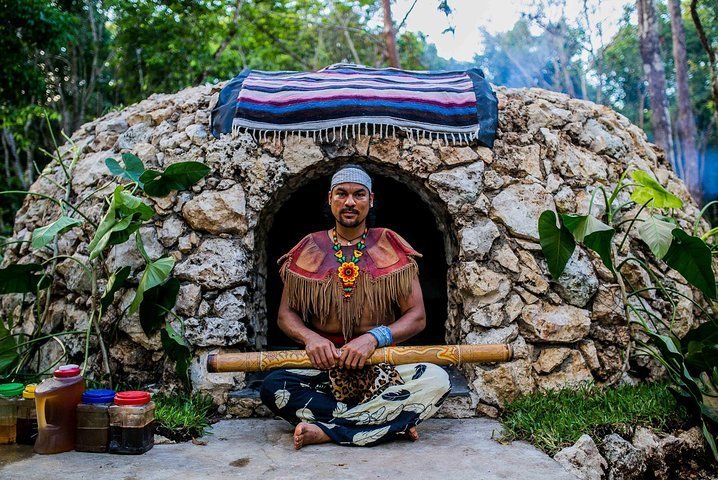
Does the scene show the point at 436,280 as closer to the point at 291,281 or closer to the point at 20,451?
the point at 291,281

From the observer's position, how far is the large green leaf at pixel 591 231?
10.6ft

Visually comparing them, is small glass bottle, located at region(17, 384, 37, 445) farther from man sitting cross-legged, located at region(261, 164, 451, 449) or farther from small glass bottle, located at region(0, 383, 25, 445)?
man sitting cross-legged, located at region(261, 164, 451, 449)

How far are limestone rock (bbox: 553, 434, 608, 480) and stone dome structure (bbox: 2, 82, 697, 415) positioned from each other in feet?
2.52

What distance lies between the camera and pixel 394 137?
160 inches

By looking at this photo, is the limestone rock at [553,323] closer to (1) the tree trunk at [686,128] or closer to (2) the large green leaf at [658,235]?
(2) the large green leaf at [658,235]

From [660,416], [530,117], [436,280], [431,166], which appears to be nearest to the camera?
[660,416]

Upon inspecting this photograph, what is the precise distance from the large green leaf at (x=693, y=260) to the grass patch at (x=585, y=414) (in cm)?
66

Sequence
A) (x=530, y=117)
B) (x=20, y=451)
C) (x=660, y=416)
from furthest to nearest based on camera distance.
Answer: (x=530, y=117) < (x=660, y=416) < (x=20, y=451)

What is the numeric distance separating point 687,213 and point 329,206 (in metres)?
2.81

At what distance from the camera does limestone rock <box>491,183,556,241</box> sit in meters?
3.94

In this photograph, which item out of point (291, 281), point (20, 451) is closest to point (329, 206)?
point (291, 281)

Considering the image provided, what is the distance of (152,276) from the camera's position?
3.42 m

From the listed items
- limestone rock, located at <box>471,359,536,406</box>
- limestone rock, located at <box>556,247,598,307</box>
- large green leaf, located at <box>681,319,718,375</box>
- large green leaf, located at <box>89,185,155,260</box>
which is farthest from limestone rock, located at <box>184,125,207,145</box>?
large green leaf, located at <box>681,319,718,375</box>

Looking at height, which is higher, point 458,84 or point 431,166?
point 458,84
